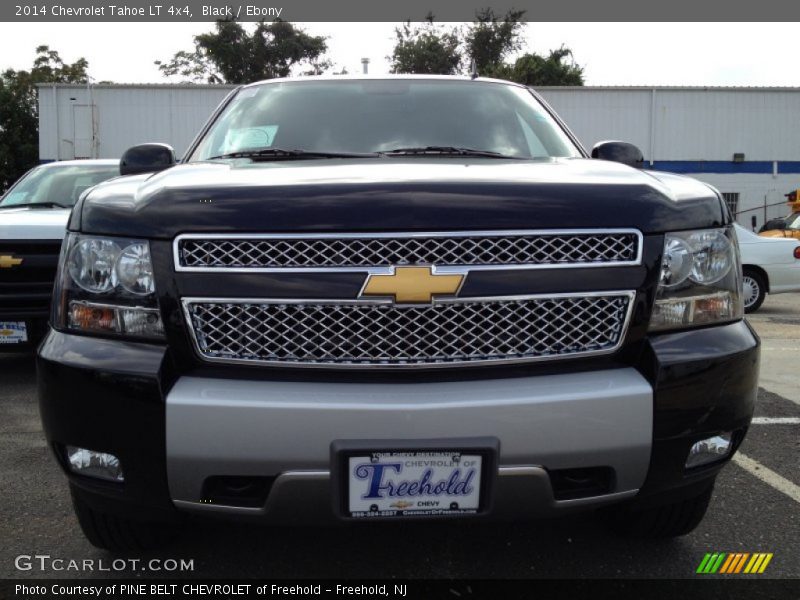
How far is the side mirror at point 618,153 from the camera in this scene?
3298mm

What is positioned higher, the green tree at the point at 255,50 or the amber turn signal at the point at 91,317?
the green tree at the point at 255,50

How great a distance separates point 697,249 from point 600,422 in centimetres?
61

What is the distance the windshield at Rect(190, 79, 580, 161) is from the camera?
10.1 feet

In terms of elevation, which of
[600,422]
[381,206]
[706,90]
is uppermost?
[706,90]

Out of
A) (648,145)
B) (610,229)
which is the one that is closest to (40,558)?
(610,229)

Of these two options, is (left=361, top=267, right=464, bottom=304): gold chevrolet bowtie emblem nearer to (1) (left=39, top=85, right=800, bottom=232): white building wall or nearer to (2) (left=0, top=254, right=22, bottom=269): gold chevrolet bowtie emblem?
(2) (left=0, top=254, right=22, bottom=269): gold chevrolet bowtie emblem

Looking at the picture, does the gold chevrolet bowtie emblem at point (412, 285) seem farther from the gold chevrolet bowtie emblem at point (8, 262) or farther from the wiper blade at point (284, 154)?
the gold chevrolet bowtie emblem at point (8, 262)

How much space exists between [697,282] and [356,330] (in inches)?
38.1

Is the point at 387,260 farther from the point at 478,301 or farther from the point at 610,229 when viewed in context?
the point at 610,229

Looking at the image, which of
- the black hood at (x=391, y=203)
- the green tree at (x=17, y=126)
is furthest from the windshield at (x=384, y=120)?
the green tree at (x=17, y=126)

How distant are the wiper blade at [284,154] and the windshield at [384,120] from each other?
0.05 metres

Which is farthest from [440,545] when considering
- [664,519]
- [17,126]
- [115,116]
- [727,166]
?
[17,126]

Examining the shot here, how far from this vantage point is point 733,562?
2527mm

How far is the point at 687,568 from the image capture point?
248 cm
